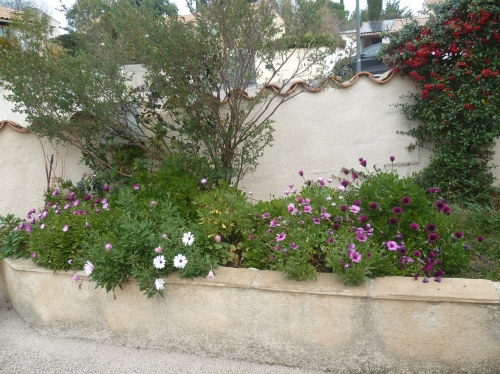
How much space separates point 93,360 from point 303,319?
4.71ft

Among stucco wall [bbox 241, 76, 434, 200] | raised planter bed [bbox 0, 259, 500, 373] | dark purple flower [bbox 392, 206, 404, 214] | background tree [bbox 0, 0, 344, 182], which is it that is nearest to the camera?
raised planter bed [bbox 0, 259, 500, 373]

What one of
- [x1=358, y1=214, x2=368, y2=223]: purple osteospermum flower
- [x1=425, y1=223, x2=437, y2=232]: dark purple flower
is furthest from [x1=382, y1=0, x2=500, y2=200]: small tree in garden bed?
[x1=358, y1=214, x2=368, y2=223]: purple osteospermum flower

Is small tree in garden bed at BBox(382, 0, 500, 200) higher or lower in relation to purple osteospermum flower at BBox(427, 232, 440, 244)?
higher

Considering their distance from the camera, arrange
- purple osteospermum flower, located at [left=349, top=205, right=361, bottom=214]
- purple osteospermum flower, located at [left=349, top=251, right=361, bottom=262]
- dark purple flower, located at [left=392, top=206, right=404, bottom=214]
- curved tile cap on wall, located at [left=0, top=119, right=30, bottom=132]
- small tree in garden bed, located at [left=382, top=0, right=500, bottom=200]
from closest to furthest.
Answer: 1. purple osteospermum flower, located at [left=349, top=251, right=361, bottom=262]
2. dark purple flower, located at [left=392, top=206, right=404, bottom=214]
3. purple osteospermum flower, located at [left=349, top=205, right=361, bottom=214]
4. small tree in garden bed, located at [left=382, top=0, right=500, bottom=200]
5. curved tile cap on wall, located at [left=0, top=119, right=30, bottom=132]

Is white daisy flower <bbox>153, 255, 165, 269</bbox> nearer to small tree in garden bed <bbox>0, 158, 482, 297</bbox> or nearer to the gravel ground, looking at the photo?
small tree in garden bed <bbox>0, 158, 482, 297</bbox>

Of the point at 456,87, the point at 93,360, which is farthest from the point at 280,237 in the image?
the point at 456,87

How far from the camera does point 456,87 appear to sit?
13.7 feet

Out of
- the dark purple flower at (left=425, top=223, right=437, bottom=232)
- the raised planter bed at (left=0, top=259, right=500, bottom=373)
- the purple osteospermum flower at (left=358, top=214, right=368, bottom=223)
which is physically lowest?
the raised planter bed at (left=0, top=259, right=500, bottom=373)

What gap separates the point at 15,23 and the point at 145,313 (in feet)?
10.0

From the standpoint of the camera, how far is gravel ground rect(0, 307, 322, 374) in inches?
108

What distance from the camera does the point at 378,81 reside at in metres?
4.49

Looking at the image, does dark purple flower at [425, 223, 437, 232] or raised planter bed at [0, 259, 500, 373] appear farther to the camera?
dark purple flower at [425, 223, 437, 232]

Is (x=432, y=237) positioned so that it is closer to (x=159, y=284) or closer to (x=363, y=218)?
(x=363, y=218)

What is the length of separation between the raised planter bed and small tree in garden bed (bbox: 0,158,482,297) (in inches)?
4.1
